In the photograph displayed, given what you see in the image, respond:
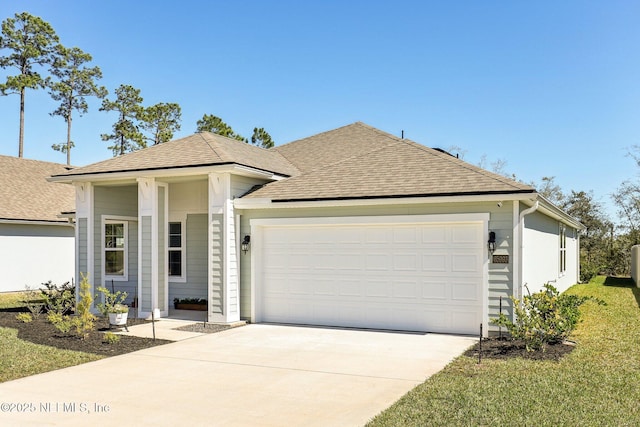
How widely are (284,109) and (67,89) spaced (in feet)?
63.3

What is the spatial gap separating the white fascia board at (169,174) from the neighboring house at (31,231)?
651 cm

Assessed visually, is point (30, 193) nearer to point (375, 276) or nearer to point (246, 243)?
point (246, 243)

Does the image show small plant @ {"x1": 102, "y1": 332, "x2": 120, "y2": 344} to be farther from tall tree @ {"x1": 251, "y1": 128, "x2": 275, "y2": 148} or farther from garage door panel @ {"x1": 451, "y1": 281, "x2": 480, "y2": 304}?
tall tree @ {"x1": 251, "y1": 128, "x2": 275, "y2": 148}

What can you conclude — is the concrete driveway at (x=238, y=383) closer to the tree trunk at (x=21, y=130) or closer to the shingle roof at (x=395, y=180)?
the shingle roof at (x=395, y=180)

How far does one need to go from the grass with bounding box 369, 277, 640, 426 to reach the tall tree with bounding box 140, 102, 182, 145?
35.3 m

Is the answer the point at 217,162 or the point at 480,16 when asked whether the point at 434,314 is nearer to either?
the point at 217,162

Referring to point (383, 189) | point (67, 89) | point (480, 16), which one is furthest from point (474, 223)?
point (67, 89)

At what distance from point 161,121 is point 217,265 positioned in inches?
1204

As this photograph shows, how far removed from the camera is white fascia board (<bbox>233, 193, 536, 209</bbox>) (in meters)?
9.98

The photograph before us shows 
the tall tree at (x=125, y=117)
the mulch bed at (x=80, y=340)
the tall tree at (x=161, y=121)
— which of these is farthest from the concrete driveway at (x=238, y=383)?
the tall tree at (x=125, y=117)

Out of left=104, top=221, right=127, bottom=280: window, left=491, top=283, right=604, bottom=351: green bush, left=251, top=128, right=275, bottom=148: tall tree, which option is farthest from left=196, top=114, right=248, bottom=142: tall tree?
left=491, top=283, right=604, bottom=351: green bush

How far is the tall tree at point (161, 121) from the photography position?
130 feet

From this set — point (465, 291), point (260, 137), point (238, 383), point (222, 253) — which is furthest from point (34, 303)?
point (260, 137)

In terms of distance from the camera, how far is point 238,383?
7176mm
